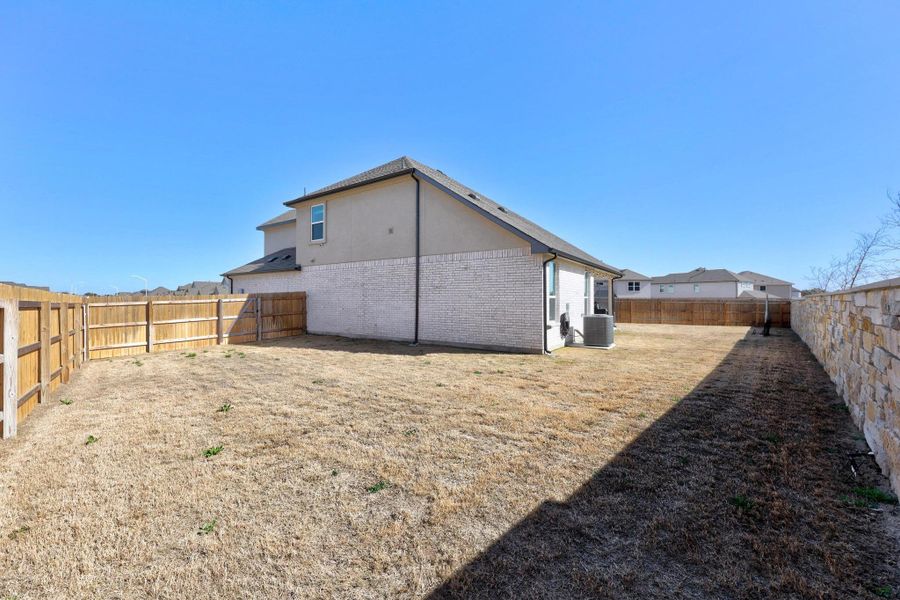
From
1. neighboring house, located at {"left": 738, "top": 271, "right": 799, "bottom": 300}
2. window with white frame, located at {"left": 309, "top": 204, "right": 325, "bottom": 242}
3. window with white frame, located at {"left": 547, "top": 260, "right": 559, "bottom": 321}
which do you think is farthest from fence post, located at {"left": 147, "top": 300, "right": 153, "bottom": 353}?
neighboring house, located at {"left": 738, "top": 271, "right": 799, "bottom": 300}

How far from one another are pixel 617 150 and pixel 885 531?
551 inches

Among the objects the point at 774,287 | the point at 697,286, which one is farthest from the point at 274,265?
the point at 774,287

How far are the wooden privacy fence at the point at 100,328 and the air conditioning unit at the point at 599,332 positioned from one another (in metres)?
11.5

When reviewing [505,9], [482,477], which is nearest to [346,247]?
[505,9]

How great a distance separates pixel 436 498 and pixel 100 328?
12.1 m

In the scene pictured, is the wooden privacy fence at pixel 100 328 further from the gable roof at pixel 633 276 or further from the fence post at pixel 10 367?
the gable roof at pixel 633 276

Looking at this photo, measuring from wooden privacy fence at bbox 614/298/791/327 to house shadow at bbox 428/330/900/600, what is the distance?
21.4 metres

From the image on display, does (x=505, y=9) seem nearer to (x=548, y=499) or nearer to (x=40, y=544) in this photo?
(x=548, y=499)

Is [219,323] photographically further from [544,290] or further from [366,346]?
[544,290]

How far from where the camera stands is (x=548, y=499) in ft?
9.20

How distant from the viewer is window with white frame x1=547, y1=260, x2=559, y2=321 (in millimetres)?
11102

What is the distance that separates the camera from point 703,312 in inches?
882

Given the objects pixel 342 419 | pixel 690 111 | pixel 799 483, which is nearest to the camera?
pixel 799 483

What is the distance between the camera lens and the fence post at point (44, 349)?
17.7 feet
